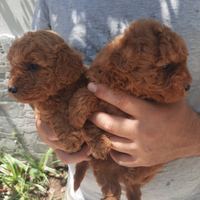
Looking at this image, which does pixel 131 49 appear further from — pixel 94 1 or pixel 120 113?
pixel 94 1

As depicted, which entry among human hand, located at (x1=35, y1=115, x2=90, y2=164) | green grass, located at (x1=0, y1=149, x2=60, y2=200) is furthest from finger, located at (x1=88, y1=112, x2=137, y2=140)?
green grass, located at (x1=0, y1=149, x2=60, y2=200)

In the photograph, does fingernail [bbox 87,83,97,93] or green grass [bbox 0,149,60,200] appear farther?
green grass [bbox 0,149,60,200]

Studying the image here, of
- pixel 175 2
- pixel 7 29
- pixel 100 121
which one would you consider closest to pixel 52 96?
pixel 100 121

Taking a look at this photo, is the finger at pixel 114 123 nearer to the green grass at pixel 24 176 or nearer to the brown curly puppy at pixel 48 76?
the brown curly puppy at pixel 48 76

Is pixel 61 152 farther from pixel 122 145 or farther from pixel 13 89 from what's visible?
pixel 13 89

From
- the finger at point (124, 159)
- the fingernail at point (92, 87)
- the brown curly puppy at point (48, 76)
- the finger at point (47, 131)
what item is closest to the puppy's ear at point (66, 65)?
the brown curly puppy at point (48, 76)

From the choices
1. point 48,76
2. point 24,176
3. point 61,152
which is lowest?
point 24,176

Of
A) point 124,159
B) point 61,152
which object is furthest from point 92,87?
point 61,152

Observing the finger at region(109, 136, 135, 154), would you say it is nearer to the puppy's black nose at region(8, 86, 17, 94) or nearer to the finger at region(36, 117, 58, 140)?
the finger at region(36, 117, 58, 140)
